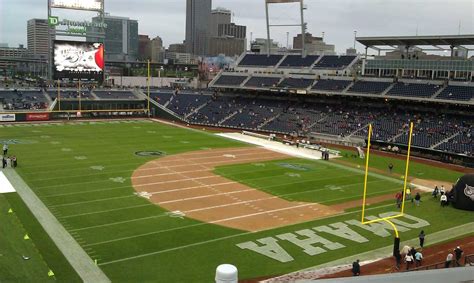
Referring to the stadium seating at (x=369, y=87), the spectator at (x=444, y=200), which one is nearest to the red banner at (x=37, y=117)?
the stadium seating at (x=369, y=87)

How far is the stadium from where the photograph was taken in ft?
54.4

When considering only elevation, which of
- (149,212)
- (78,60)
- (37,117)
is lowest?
(149,212)

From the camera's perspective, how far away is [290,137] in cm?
4947

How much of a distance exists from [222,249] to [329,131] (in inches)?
1383

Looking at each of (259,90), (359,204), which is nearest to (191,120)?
(259,90)

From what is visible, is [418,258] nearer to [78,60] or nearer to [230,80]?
[78,60]

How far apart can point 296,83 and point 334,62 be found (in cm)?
595

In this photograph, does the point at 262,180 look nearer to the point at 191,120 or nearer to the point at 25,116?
the point at 191,120

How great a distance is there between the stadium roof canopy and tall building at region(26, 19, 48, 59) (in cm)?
8731

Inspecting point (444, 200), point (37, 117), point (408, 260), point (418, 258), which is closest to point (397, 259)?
point (408, 260)

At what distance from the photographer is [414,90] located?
49344 millimetres

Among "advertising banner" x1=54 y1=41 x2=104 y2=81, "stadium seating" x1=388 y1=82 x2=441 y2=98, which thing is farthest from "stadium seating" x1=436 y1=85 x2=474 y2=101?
"advertising banner" x1=54 y1=41 x2=104 y2=81

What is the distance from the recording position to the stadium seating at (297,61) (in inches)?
2547

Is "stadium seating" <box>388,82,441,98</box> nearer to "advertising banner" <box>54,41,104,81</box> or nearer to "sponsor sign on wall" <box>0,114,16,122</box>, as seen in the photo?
"advertising banner" <box>54,41,104,81</box>
